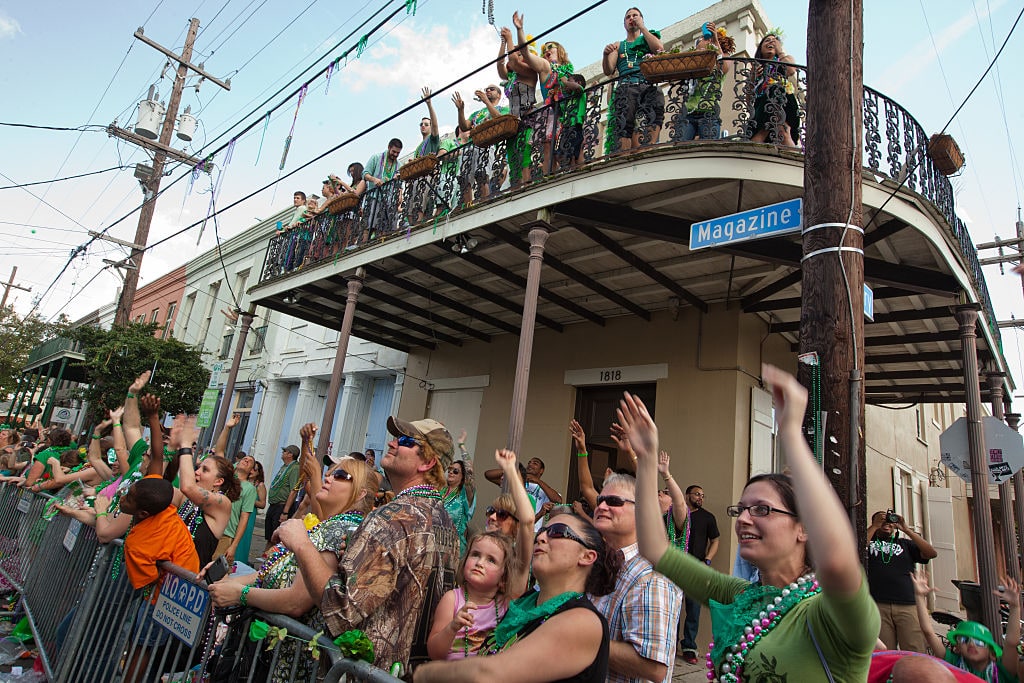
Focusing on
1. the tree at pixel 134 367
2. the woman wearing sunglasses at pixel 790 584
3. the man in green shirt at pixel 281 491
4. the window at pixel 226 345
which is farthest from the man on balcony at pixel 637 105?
the window at pixel 226 345

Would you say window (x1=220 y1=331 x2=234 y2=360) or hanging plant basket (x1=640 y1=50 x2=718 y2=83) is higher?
hanging plant basket (x1=640 y1=50 x2=718 y2=83)

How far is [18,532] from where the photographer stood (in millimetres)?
5863

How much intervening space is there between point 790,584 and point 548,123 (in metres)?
6.12

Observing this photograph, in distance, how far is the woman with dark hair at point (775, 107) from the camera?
5379mm

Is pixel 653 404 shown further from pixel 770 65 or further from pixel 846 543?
pixel 846 543

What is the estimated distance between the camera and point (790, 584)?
162cm

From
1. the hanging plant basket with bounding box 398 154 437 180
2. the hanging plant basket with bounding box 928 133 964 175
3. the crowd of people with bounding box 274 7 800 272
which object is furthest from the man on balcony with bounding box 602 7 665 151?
the hanging plant basket with bounding box 928 133 964 175

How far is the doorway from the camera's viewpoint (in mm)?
9305

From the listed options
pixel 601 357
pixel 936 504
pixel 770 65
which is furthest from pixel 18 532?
pixel 936 504

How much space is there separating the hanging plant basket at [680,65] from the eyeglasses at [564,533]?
485 centimetres

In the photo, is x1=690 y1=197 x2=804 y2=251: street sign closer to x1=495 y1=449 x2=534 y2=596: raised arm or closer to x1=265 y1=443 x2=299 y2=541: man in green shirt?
x1=495 y1=449 x2=534 y2=596: raised arm

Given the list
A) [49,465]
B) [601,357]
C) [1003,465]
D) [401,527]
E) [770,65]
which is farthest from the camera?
[601,357]

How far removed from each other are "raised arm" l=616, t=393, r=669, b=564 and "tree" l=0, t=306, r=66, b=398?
3118cm

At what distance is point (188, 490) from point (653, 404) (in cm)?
683
